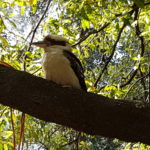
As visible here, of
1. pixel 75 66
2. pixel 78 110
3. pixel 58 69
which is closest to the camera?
pixel 78 110

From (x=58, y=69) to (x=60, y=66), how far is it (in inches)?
1.2

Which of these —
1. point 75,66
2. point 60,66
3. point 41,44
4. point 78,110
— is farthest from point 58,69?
point 78,110

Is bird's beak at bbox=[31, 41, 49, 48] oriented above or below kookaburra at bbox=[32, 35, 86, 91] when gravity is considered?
A: above

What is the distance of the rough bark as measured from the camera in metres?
1.79

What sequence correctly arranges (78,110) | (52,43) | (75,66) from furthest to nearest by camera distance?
(52,43), (75,66), (78,110)

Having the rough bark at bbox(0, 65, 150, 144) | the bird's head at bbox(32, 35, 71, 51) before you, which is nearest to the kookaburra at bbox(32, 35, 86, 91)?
the bird's head at bbox(32, 35, 71, 51)

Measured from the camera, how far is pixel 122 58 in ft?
22.9

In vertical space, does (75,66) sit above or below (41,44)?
below

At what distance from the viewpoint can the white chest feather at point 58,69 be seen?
8.56ft

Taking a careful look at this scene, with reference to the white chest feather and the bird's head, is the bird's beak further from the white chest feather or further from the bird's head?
the white chest feather

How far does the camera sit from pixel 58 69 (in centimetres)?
262

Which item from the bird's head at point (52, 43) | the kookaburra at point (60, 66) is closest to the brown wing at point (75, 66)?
the kookaburra at point (60, 66)

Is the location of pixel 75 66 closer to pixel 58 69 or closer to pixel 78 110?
pixel 58 69

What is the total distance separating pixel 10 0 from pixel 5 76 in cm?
208
